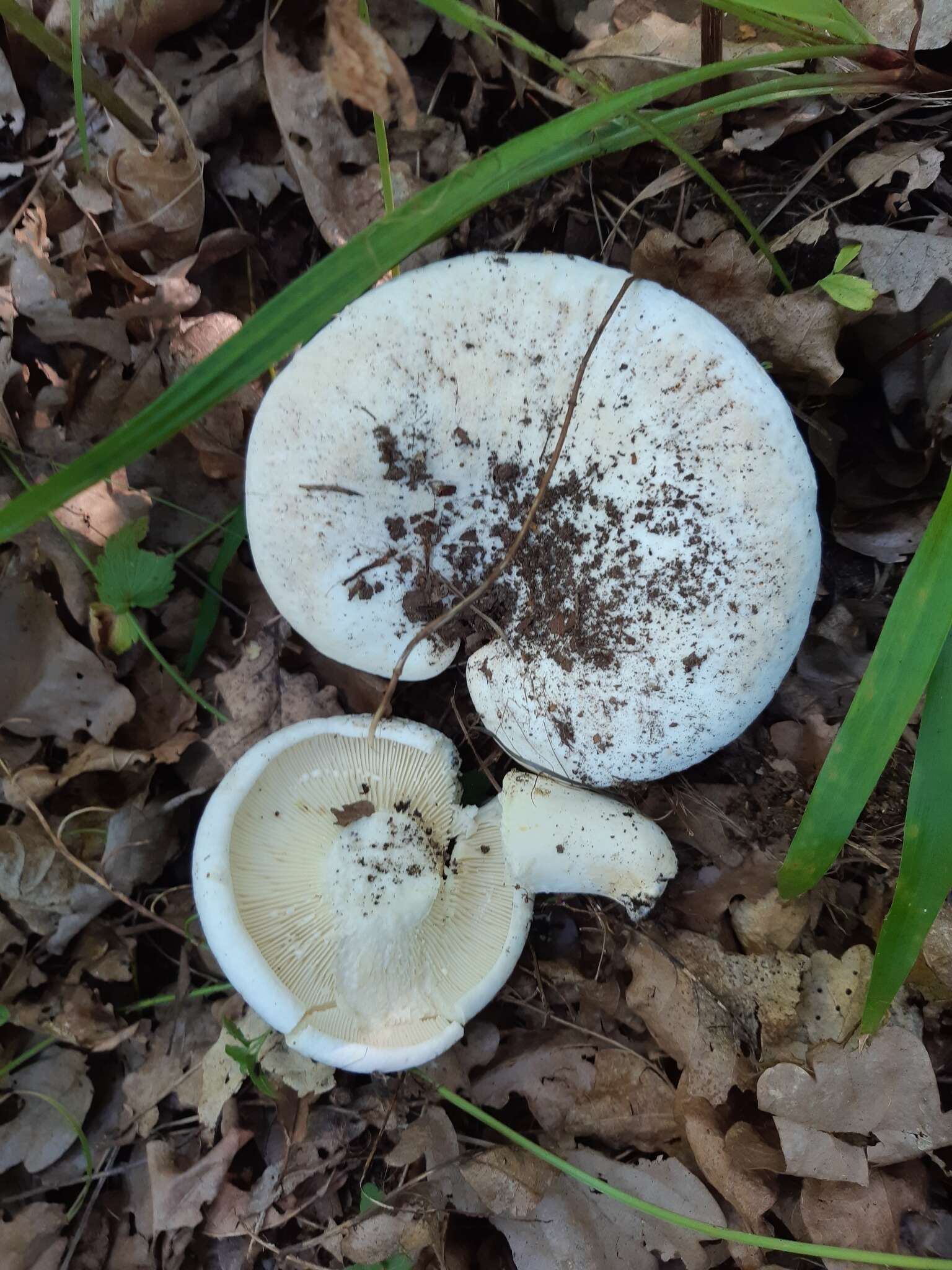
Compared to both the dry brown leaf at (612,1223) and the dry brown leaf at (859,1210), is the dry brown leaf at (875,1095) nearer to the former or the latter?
the dry brown leaf at (859,1210)

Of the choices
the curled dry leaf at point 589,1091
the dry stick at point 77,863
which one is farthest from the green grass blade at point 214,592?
the curled dry leaf at point 589,1091

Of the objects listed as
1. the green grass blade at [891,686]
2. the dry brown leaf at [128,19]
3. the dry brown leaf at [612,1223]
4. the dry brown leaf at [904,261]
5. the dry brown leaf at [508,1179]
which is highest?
the dry brown leaf at [128,19]

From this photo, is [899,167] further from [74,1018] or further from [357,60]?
[74,1018]

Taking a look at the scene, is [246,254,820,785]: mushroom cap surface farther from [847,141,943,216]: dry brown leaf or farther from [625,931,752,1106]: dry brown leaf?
[847,141,943,216]: dry brown leaf

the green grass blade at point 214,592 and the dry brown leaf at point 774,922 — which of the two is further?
the green grass blade at point 214,592

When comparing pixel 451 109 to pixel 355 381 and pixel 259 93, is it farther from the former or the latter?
pixel 355 381

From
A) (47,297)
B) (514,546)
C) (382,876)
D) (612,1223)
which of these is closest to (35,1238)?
(382,876)
